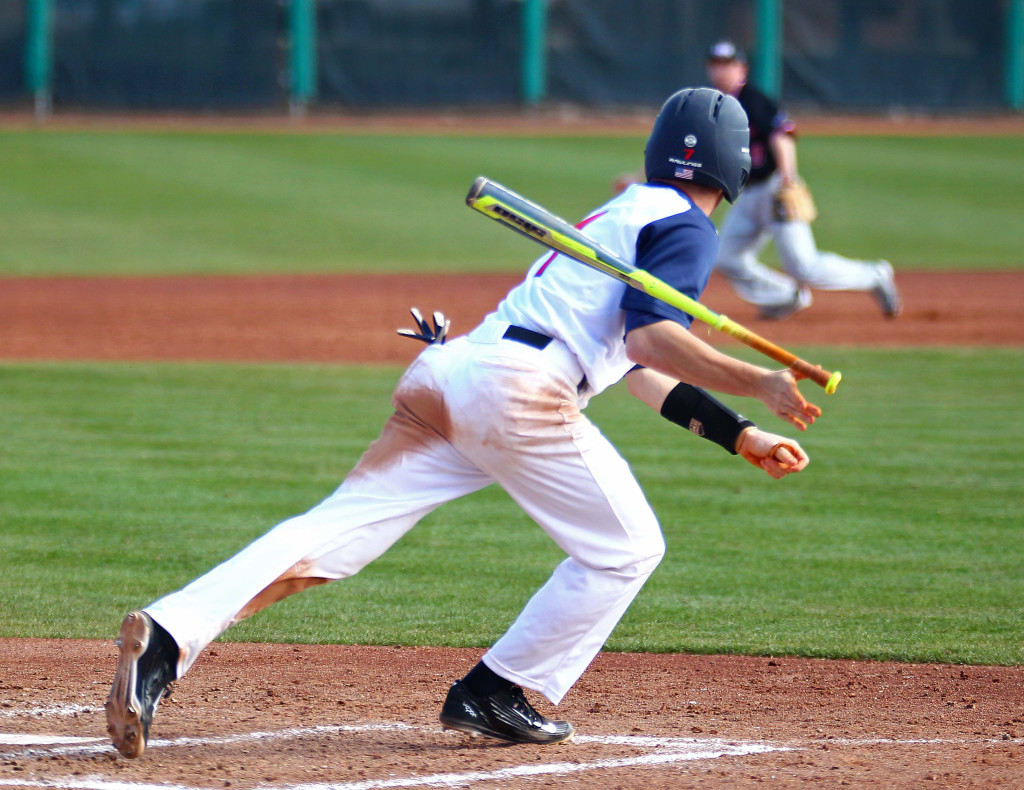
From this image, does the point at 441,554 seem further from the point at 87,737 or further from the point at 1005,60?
the point at 1005,60

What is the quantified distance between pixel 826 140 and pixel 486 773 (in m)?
25.3

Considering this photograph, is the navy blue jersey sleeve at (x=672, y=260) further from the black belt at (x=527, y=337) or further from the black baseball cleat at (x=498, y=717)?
the black baseball cleat at (x=498, y=717)

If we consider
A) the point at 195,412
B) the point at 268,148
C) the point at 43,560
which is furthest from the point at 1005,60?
the point at 43,560

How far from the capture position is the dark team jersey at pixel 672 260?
3.05m

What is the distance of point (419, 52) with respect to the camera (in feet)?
88.5

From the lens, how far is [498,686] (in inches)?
136

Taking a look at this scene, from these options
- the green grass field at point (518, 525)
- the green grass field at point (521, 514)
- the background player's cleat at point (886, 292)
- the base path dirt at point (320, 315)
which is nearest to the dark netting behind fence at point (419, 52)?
the base path dirt at point (320, 315)

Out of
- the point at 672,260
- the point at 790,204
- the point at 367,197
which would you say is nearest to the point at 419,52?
the point at 367,197

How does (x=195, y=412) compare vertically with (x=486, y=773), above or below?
below

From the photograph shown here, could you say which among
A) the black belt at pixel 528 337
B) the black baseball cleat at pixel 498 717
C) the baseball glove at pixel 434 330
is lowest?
the black baseball cleat at pixel 498 717

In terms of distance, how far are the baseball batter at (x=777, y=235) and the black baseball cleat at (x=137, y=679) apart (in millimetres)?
8077

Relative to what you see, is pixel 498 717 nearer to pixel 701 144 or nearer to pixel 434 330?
pixel 434 330

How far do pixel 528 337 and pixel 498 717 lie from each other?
106 centimetres

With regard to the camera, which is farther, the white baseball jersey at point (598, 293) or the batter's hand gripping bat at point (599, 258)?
the white baseball jersey at point (598, 293)
